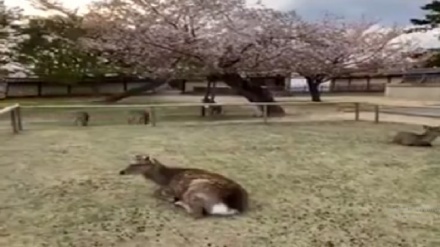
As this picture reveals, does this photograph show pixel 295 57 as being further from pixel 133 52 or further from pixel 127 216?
pixel 127 216

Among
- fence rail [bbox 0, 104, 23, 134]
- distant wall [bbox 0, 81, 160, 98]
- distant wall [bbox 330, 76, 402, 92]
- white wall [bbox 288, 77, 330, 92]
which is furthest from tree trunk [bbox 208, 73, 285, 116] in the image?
distant wall [bbox 330, 76, 402, 92]

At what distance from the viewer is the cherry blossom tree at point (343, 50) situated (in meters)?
13.5

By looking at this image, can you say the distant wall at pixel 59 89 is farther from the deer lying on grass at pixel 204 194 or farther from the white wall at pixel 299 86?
the deer lying on grass at pixel 204 194

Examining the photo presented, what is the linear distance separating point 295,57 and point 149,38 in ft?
11.7

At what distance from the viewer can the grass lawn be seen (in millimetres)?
2947

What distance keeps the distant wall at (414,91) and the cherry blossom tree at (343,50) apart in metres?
0.95

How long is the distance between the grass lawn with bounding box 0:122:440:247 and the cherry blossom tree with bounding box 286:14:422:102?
6537 mm

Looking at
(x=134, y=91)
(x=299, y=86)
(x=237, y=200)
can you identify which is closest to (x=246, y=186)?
(x=237, y=200)

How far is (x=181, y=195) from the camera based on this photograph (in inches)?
136

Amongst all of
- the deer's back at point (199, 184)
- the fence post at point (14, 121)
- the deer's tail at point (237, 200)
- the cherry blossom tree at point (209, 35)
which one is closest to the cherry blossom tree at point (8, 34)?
the cherry blossom tree at point (209, 35)

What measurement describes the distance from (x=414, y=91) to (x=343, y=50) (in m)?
5.26

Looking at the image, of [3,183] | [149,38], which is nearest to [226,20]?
[149,38]

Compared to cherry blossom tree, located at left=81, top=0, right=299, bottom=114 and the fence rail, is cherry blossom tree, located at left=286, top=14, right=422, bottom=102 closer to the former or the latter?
cherry blossom tree, located at left=81, top=0, right=299, bottom=114

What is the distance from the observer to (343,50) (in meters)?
15.0
